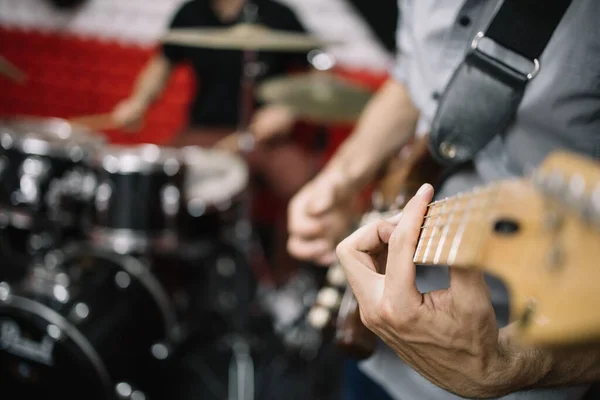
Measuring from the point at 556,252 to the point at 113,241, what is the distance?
1664 mm

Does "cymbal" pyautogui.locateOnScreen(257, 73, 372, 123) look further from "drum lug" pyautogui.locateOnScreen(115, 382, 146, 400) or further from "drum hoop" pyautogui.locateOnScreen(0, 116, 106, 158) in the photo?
"drum lug" pyautogui.locateOnScreen(115, 382, 146, 400)

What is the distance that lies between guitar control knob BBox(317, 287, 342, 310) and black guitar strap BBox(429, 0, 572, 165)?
0.38m

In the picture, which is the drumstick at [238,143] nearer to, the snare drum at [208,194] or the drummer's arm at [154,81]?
the snare drum at [208,194]

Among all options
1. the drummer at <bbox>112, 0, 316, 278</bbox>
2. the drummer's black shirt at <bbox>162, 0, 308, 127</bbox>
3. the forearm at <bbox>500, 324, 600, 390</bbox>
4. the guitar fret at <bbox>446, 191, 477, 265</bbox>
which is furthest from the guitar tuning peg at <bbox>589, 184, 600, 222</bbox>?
the drummer's black shirt at <bbox>162, 0, 308, 127</bbox>

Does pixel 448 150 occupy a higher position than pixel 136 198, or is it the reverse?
pixel 448 150

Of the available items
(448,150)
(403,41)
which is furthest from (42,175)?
(448,150)

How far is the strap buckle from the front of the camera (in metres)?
0.66

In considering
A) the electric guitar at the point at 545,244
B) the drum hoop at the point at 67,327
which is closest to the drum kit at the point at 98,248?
the drum hoop at the point at 67,327

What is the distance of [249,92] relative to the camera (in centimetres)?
215

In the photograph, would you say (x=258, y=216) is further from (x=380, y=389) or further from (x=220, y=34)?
(x=380, y=389)

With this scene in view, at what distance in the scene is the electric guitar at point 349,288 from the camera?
2.74 feet

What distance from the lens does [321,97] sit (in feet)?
6.76

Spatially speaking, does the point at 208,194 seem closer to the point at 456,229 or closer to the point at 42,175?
the point at 42,175

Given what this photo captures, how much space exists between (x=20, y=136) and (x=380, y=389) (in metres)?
1.50
